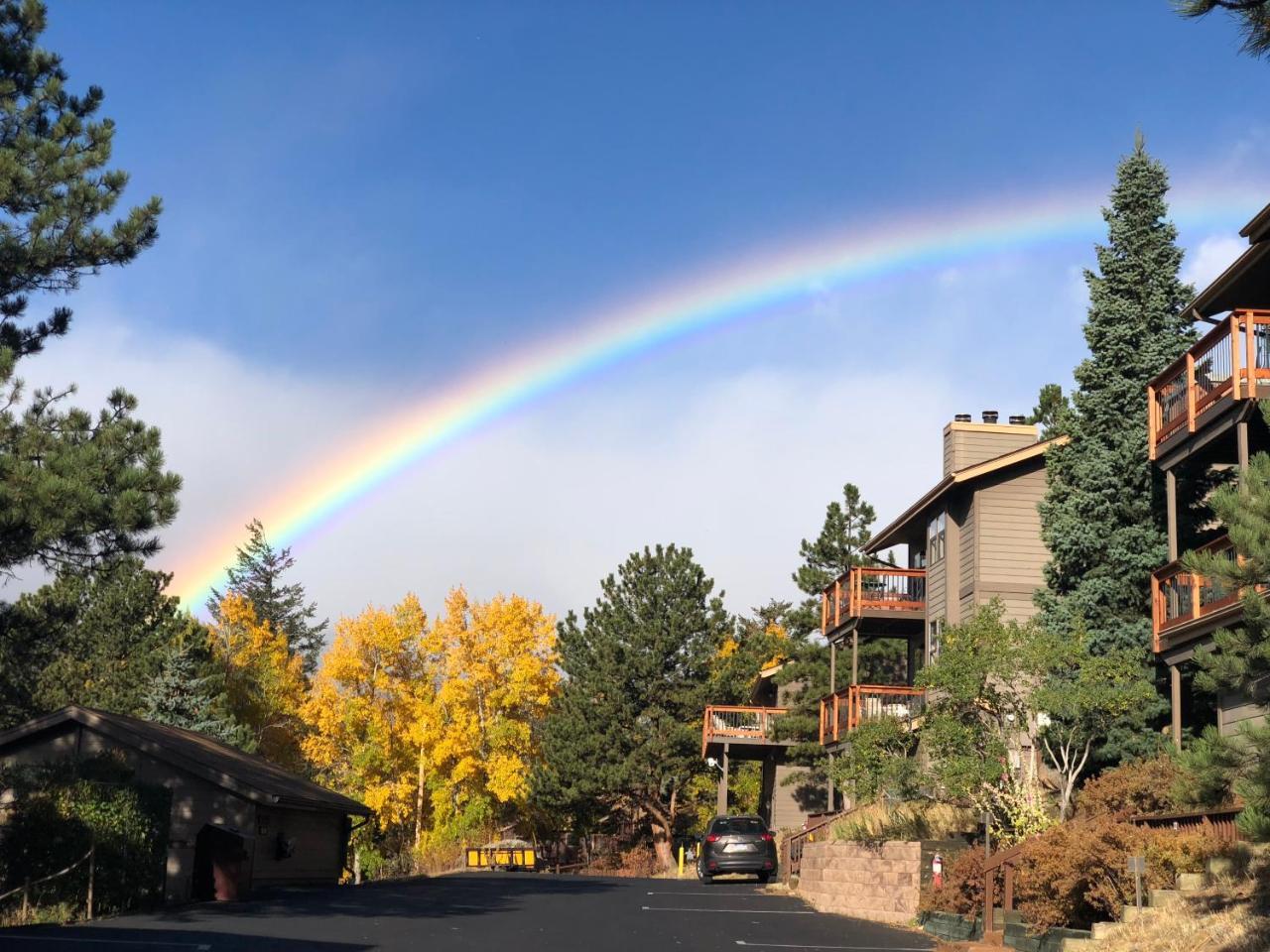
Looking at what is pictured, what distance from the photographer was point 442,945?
49.7 feet

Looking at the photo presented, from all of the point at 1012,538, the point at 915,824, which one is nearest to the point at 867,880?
the point at 915,824

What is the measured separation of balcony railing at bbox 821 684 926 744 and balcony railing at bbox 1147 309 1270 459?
474 inches

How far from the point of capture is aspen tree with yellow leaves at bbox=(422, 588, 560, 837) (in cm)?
5209

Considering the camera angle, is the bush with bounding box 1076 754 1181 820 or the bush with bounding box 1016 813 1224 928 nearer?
the bush with bounding box 1016 813 1224 928

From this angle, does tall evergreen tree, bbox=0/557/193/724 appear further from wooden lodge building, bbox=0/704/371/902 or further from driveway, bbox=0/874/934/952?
driveway, bbox=0/874/934/952

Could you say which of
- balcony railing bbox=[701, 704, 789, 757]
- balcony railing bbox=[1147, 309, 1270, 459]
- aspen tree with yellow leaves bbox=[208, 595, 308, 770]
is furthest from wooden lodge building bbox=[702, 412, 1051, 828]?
aspen tree with yellow leaves bbox=[208, 595, 308, 770]

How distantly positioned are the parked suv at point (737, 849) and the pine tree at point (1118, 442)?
10.7 meters

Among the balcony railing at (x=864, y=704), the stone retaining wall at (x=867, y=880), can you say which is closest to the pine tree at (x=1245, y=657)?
the stone retaining wall at (x=867, y=880)

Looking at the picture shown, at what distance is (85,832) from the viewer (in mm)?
20031

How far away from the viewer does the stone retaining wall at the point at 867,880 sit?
20453mm

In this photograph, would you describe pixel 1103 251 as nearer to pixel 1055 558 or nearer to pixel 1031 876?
pixel 1055 558

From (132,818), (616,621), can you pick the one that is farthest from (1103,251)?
(616,621)

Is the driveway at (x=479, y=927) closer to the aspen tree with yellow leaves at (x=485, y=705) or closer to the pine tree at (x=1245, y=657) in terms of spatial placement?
the pine tree at (x=1245, y=657)

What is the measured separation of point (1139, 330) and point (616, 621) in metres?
27.2
